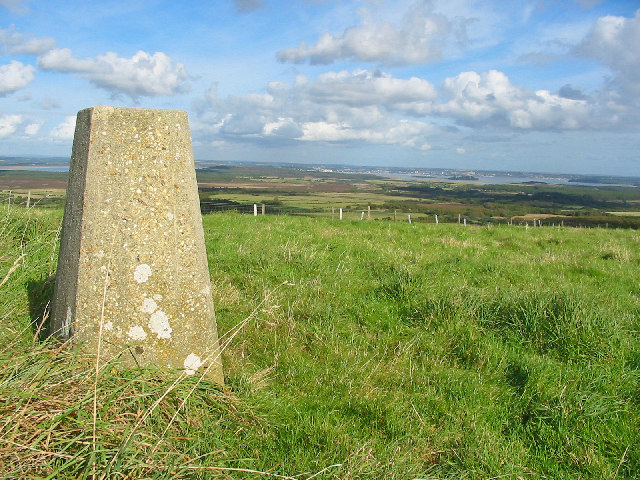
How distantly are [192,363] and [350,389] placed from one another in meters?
1.41

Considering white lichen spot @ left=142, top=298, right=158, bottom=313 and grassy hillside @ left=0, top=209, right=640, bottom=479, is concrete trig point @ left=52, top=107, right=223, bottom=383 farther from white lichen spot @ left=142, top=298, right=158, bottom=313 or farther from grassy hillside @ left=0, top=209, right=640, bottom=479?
grassy hillside @ left=0, top=209, right=640, bottom=479

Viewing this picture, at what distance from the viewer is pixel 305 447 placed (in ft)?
11.0

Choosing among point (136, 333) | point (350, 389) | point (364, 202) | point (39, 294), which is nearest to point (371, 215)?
point (364, 202)

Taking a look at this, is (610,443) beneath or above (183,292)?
beneath

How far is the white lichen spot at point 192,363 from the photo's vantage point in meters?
3.64

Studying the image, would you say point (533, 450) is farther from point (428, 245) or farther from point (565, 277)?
point (428, 245)

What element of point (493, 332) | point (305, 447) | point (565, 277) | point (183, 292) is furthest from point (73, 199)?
point (565, 277)

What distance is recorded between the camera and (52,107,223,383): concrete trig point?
11.3ft

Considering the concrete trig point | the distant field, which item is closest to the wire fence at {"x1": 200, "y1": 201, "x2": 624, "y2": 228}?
the distant field

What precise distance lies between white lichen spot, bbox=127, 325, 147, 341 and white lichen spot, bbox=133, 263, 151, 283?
0.36 m

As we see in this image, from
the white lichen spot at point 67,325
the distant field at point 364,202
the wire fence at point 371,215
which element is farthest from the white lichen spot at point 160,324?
the wire fence at point 371,215

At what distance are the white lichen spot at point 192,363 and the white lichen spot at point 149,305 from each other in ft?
1.59

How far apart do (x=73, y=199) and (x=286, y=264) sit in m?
4.19

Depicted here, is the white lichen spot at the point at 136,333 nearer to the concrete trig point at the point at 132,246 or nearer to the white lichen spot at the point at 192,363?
the concrete trig point at the point at 132,246
